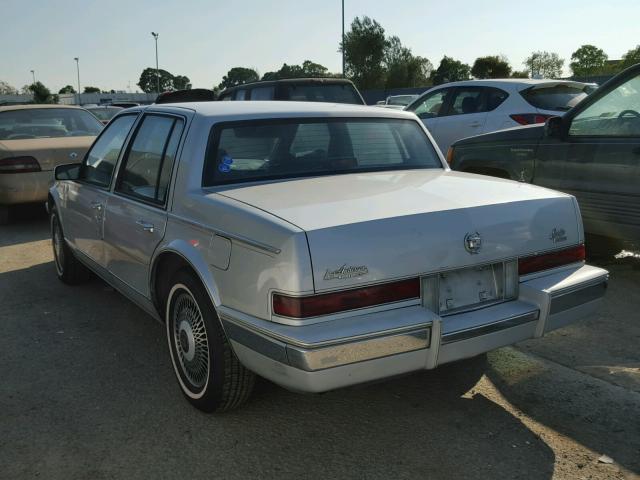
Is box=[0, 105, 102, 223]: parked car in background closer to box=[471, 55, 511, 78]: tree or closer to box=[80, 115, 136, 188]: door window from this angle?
box=[80, 115, 136, 188]: door window

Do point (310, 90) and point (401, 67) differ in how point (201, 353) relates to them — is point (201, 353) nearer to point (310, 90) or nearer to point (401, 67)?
point (310, 90)

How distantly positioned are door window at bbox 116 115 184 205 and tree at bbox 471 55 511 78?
58.7 m

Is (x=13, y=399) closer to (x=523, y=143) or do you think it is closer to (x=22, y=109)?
(x=523, y=143)

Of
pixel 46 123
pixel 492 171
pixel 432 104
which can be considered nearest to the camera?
pixel 492 171

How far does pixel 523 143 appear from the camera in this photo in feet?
19.3

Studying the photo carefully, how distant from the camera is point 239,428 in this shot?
3.10m

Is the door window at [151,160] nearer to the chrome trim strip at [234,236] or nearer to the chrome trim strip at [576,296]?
the chrome trim strip at [234,236]

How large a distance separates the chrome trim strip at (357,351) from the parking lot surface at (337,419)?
0.35m

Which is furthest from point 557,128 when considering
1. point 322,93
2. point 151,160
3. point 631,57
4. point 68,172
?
point 631,57

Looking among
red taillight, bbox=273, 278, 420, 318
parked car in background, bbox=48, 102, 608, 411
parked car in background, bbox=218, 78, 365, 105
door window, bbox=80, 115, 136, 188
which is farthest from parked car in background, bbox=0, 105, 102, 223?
red taillight, bbox=273, 278, 420, 318

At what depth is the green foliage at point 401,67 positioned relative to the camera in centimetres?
7044

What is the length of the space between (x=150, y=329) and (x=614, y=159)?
12.5ft


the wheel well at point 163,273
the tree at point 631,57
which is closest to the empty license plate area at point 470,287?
the wheel well at point 163,273

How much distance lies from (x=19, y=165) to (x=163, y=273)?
5.40 metres
